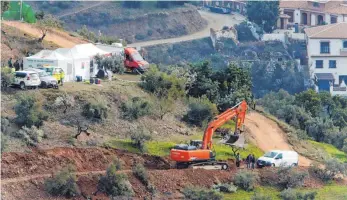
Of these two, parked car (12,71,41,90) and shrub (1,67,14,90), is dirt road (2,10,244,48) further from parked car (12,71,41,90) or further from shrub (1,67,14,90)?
shrub (1,67,14,90)

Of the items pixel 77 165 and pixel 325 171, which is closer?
pixel 77 165

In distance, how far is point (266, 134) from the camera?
185 ft

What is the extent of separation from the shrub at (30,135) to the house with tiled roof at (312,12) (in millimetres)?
58943

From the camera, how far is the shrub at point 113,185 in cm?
4475

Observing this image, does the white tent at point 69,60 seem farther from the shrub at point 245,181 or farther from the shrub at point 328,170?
the shrub at point 328,170

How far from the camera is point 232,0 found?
4500 inches

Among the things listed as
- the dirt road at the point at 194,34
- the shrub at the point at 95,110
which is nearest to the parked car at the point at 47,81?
the shrub at the point at 95,110

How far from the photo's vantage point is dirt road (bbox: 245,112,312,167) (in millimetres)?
54856

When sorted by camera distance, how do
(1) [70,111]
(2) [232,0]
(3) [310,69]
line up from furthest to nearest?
(2) [232,0] → (3) [310,69] → (1) [70,111]

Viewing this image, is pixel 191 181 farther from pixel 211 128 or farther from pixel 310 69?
pixel 310 69

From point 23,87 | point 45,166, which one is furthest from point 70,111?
point 45,166

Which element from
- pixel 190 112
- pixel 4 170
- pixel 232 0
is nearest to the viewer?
pixel 4 170

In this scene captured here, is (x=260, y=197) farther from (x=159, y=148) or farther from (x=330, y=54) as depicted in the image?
(x=330, y=54)

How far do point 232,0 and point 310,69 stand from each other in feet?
71.6
